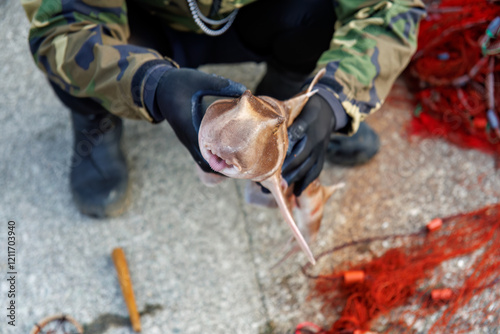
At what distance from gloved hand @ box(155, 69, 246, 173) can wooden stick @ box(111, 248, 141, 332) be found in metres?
0.67

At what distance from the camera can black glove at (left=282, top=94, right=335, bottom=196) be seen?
1.36 metres

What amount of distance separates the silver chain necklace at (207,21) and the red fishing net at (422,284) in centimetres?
97

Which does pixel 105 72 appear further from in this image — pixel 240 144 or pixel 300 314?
pixel 300 314

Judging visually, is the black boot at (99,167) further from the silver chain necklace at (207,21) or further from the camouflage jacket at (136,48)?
the silver chain necklace at (207,21)

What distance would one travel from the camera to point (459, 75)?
220 centimetres

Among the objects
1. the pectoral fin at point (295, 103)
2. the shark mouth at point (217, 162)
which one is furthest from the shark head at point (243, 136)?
the pectoral fin at point (295, 103)

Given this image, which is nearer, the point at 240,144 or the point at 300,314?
the point at 240,144

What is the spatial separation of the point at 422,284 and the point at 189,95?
3.83ft

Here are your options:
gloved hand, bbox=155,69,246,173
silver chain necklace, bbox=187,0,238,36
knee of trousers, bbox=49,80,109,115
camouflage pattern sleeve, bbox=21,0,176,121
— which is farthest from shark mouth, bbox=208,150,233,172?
knee of trousers, bbox=49,80,109,115

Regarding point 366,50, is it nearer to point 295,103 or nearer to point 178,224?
point 295,103

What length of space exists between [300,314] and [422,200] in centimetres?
75

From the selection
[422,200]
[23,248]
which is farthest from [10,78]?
[422,200]

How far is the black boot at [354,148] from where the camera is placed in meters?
2.05

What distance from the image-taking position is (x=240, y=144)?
1.06m
